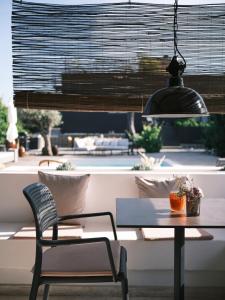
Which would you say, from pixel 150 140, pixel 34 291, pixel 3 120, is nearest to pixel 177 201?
pixel 34 291

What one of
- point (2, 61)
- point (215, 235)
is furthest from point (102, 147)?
point (215, 235)

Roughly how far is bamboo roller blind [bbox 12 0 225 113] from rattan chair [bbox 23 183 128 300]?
1864 millimetres

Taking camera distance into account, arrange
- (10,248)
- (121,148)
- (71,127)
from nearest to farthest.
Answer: (10,248) < (121,148) < (71,127)

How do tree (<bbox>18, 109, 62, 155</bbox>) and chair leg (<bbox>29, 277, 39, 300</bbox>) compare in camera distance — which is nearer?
chair leg (<bbox>29, 277, 39, 300</bbox>)

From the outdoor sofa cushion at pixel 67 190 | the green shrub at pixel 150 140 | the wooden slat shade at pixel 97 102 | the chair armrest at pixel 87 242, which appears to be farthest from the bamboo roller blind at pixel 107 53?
the green shrub at pixel 150 140

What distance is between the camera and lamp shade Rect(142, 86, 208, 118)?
257 cm

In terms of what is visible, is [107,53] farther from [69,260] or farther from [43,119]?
[43,119]

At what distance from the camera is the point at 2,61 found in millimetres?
4605

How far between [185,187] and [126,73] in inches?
79.6

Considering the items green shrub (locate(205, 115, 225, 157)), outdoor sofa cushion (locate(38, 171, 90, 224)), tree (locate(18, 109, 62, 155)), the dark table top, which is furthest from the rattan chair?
green shrub (locate(205, 115, 225, 157))

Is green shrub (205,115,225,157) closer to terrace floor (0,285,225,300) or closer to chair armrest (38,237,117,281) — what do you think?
terrace floor (0,285,225,300)

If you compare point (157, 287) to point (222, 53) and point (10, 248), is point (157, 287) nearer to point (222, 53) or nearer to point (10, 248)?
point (10, 248)

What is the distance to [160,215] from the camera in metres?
2.60

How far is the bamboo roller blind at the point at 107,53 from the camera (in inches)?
169
